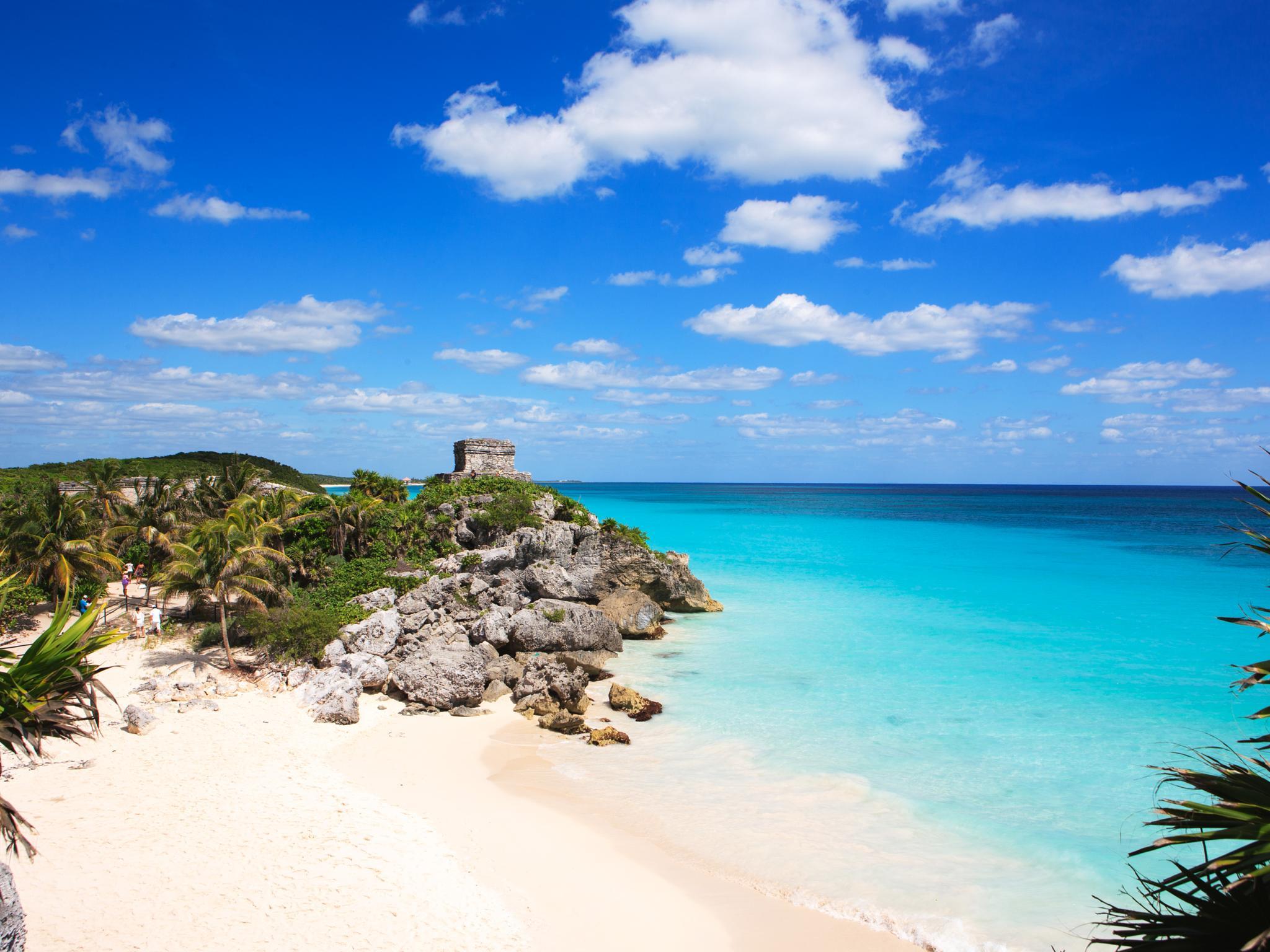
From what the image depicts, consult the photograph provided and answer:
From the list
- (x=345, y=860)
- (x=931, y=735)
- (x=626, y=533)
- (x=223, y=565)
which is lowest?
(x=345, y=860)

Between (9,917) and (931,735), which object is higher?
(9,917)

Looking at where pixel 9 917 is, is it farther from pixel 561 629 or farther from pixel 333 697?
pixel 561 629

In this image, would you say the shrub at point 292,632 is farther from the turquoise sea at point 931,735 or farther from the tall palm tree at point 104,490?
the tall palm tree at point 104,490

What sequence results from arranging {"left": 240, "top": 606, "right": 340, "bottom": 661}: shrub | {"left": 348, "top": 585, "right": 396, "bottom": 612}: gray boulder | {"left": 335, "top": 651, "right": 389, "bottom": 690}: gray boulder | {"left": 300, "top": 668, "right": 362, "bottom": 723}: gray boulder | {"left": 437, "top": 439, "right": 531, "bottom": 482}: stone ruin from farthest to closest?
1. {"left": 437, "top": 439, "right": 531, "bottom": 482}: stone ruin
2. {"left": 348, "top": 585, "right": 396, "bottom": 612}: gray boulder
3. {"left": 240, "top": 606, "right": 340, "bottom": 661}: shrub
4. {"left": 335, "top": 651, "right": 389, "bottom": 690}: gray boulder
5. {"left": 300, "top": 668, "right": 362, "bottom": 723}: gray boulder

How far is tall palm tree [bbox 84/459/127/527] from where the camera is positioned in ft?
65.7

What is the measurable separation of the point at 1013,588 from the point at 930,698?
51.2 ft

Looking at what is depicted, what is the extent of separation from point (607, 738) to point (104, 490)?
1741 centimetres

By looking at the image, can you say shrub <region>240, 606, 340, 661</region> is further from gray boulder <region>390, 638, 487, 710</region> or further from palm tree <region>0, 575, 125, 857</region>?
palm tree <region>0, 575, 125, 857</region>

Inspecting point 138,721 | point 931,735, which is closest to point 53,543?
point 138,721

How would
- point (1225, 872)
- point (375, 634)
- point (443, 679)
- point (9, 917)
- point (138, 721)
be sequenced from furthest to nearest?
point (375, 634) → point (443, 679) → point (138, 721) → point (9, 917) → point (1225, 872)

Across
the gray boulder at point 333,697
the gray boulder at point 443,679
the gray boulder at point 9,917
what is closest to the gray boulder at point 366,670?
the gray boulder at point 333,697

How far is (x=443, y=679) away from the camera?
44.0ft

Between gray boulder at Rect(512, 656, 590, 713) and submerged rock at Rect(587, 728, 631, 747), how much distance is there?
124cm

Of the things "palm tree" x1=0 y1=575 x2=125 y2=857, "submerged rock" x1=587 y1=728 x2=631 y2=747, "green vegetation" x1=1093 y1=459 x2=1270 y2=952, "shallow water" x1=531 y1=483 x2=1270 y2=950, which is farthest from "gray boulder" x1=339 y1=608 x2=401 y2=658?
"green vegetation" x1=1093 y1=459 x2=1270 y2=952
